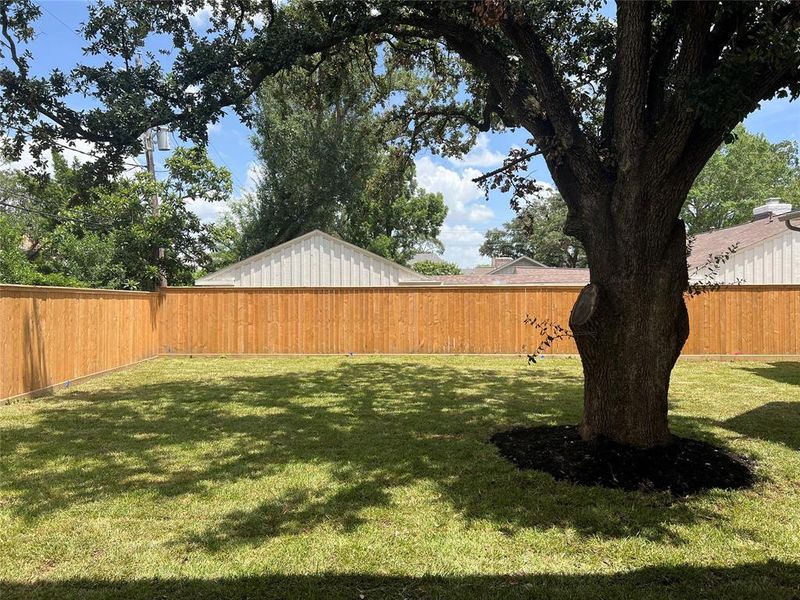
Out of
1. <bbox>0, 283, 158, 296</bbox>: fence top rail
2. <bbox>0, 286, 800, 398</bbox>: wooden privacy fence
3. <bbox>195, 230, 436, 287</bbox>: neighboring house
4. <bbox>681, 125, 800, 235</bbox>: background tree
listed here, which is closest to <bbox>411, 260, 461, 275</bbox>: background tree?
<bbox>681, 125, 800, 235</bbox>: background tree

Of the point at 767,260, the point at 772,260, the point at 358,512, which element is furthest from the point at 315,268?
the point at 772,260

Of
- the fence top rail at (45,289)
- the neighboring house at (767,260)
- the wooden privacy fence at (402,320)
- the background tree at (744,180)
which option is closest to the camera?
the fence top rail at (45,289)

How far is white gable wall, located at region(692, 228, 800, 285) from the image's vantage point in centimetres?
1373

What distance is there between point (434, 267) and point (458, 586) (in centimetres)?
3794

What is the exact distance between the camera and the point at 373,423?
5770 millimetres

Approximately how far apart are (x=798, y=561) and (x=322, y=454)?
345 centimetres

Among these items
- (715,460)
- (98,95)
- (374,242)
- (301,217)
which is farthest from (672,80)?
(374,242)

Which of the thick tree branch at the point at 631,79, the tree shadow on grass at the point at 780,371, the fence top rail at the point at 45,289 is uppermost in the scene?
the thick tree branch at the point at 631,79

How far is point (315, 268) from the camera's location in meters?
14.7

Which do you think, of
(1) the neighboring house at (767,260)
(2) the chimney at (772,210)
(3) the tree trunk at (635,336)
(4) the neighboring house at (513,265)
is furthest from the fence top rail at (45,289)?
(4) the neighboring house at (513,265)

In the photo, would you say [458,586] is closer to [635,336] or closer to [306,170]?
[635,336]

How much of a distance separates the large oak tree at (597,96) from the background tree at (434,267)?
3107 centimetres

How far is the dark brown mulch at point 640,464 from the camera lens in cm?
369

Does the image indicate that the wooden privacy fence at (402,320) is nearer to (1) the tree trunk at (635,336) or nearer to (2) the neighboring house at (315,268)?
(2) the neighboring house at (315,268)
